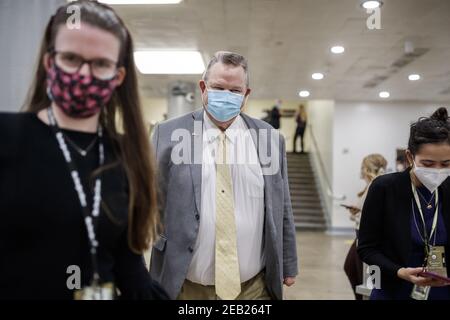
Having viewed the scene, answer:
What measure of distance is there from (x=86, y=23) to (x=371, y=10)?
517cm

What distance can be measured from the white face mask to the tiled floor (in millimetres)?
3335

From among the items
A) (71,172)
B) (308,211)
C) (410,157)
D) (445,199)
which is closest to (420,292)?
(445,199)

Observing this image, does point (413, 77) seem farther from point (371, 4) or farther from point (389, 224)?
point (389, 224)

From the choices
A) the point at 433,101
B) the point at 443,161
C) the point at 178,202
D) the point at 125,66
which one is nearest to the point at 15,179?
the point at 125,66

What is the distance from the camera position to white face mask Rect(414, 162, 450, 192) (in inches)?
80.7

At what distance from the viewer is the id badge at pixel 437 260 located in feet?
6.65

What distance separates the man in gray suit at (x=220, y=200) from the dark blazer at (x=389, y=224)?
44 centimetres

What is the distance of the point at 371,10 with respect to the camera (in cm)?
556

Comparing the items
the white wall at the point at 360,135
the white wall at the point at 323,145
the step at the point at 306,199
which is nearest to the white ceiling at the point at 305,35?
the white wall at the point at 360,135

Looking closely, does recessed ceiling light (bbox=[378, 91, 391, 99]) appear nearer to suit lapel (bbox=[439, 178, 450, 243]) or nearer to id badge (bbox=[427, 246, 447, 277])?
suit lapel (bbox=[439, 178, 450, 243])

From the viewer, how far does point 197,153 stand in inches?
79.0

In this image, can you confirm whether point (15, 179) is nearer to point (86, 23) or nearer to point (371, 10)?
point (86, 23)

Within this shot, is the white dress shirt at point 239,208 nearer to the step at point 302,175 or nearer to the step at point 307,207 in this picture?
the step at point 307,207

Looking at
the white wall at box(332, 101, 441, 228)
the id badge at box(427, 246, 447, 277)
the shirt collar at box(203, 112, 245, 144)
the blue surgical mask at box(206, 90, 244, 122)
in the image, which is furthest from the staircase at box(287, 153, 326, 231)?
the blue surgical mask at box(206, 90, 244, 122)
